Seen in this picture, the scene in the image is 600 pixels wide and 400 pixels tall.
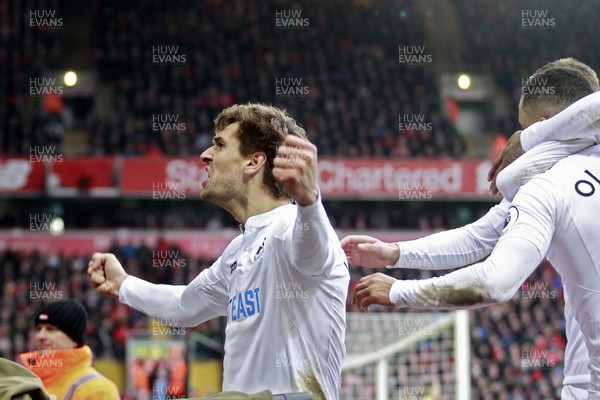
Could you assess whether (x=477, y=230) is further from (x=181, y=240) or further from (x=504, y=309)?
(x=181, y=240)

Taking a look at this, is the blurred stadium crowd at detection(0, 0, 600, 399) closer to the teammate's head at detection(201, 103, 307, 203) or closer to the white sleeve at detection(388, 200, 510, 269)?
the white sleeve at detection(388, 200, 510, 269)

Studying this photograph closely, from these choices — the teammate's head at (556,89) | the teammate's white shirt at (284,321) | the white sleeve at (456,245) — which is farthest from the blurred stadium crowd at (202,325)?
the teammate's white shirt at (284,321)

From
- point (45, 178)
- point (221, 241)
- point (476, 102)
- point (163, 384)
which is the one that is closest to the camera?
point (163, 384)

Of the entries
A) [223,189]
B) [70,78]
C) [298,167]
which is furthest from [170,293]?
[70,78]

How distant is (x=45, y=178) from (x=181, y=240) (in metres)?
3.90

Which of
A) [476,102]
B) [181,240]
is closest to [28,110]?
[181,240]

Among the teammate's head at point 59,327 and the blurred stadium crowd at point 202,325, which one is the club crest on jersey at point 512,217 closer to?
the teammate's head at point 59,327

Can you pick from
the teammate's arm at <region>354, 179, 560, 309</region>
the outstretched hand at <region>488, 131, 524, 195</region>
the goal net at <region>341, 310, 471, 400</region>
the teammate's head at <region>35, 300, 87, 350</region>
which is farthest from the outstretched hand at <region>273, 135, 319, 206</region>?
the goal net at <region>341, 310, 471, 400</region>

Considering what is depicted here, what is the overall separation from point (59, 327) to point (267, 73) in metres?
19.2

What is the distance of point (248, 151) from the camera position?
332 cm

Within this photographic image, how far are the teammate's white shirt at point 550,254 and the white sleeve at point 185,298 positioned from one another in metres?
0.89

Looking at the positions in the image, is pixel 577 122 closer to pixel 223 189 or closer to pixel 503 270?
pixel 503 270

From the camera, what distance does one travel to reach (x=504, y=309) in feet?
54.7

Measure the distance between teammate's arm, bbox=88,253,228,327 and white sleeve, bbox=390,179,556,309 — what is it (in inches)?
35.1
